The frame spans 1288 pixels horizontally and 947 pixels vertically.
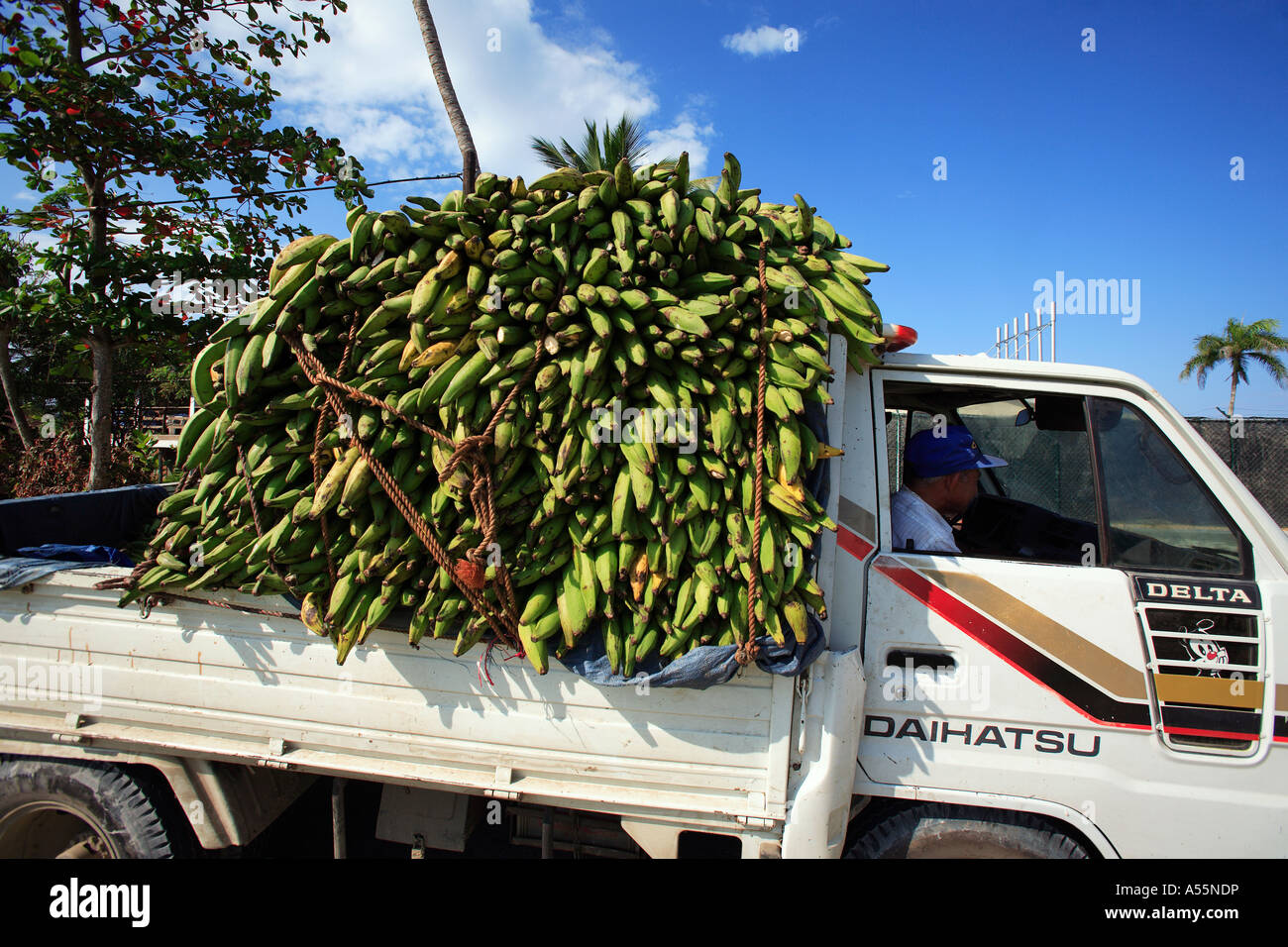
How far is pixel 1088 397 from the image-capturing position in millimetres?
2652

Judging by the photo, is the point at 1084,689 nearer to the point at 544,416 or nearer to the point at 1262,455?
the point at 544,416

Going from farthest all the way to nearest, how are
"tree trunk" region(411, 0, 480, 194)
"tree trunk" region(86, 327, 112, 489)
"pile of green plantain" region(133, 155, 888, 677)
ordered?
1. "tree trunk" region(411, 0, 480, 194)
2. "tree trunk" region(86, 327, 112, 489)
3. "pile of green plantain" region(133, 155, 888, 677)

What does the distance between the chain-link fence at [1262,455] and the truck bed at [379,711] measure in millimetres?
13117

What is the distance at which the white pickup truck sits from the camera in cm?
237

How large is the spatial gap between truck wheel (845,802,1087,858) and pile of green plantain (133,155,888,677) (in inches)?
37.8

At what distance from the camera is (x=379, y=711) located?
2467 millimetres

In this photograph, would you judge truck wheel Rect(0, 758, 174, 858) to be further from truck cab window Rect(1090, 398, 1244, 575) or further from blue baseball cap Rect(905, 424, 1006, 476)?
truck cab window Rect(1090, 398, 1244, 575)

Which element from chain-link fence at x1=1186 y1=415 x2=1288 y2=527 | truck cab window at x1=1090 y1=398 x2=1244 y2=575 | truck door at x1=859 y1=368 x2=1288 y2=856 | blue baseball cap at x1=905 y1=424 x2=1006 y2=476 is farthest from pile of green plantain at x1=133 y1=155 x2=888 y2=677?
chain-link fence at x1=1186 y1=415 x2=1288 y2=527

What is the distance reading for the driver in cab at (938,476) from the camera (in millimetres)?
2826

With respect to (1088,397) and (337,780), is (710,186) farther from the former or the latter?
(337,780)

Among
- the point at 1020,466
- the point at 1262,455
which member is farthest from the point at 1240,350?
the point at 1020,466

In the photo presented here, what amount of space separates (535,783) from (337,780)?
92 cm
